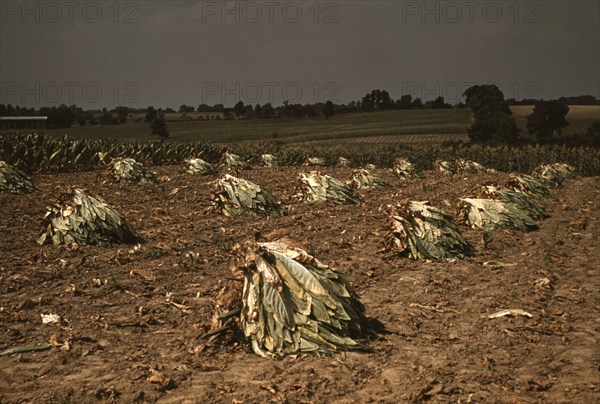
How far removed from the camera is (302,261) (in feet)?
18.0

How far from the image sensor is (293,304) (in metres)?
5.24

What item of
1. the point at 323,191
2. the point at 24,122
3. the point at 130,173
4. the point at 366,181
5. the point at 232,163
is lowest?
the point at 366,181

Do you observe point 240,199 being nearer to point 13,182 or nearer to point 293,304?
point 13,182

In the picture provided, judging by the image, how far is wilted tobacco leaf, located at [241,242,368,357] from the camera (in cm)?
513

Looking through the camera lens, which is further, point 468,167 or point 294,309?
point 468,167

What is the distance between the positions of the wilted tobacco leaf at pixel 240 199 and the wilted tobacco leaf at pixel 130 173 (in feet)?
17.5

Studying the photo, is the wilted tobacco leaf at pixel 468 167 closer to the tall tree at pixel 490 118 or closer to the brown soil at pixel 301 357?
the brown soil at pixel 301 357

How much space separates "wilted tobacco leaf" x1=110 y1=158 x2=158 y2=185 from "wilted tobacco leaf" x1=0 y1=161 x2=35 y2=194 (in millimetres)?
3216

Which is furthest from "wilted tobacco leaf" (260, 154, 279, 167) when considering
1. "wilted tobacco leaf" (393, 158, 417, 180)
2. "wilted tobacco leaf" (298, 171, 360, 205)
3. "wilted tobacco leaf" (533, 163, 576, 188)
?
"wilted tobacco leaf" (298, 171, 360, 205)

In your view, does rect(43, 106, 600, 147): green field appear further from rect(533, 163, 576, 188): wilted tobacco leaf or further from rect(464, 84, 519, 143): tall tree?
rect(533, 163, 576, 188): wilted tobacco leaf

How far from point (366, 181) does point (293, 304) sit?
13.9 metres

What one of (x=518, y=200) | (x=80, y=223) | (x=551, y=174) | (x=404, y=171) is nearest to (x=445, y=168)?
(x=404, y=171)

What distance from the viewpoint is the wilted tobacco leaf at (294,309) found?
16.8 ft

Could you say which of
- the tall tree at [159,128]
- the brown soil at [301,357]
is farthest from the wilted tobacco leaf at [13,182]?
the tall tree at [159,128]
